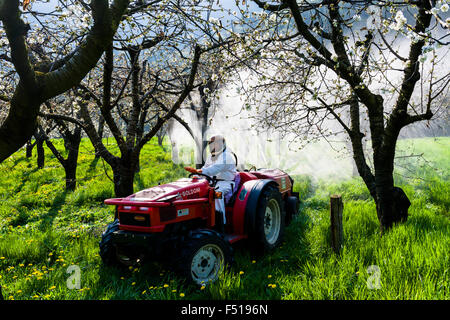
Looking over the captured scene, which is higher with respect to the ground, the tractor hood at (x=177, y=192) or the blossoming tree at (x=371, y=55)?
the blossoming tree at (x=371, y=55)

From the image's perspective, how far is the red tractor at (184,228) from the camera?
3332 mm

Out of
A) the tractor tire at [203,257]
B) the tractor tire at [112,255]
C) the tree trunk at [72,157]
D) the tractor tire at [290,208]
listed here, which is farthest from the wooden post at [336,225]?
the tree trunk at [72,157]

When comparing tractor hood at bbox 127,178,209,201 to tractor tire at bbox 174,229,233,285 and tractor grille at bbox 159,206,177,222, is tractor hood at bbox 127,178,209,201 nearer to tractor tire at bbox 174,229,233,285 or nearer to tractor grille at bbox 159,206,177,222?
tractor grille at bbox 159,206,177,222

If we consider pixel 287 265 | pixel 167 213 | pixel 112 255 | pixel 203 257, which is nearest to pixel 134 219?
pixel 167 213

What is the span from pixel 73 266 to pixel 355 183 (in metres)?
7.80

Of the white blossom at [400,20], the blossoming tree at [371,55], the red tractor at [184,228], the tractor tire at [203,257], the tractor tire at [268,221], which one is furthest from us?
the tractor tire at [268,221]

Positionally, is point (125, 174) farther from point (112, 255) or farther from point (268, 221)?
point (268, 221)

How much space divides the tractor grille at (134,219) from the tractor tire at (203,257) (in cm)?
44

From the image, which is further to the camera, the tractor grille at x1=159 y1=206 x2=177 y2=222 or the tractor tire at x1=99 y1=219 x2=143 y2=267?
the tractor tire at x1=99 y1=219 x2=143 y2=267

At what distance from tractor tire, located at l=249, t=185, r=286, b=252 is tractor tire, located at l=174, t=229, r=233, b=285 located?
747 millimetres

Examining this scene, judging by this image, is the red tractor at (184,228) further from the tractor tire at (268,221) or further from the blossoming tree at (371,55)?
the blossoming tree at (371,55)

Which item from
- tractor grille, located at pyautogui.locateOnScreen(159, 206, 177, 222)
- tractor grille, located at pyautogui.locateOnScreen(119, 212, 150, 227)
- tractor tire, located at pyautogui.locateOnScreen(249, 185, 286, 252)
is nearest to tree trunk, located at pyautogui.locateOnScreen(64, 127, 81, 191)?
tractor grille, located at pyautogui.locateOnScreen(119, 212, 150, 227)

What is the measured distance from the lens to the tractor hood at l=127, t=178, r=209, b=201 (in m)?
3.60
